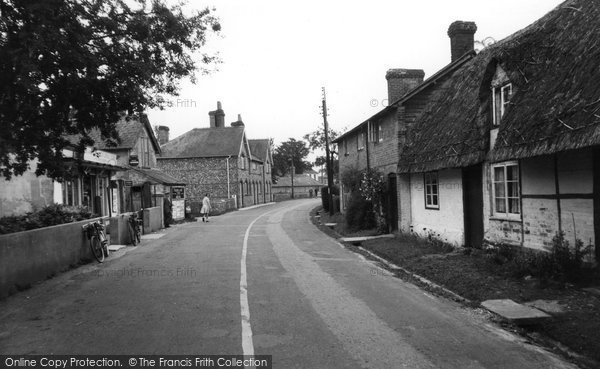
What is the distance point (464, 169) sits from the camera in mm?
13594

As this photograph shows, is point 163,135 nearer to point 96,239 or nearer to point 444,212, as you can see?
point 96,239

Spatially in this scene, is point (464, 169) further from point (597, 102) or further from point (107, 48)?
point (107, 48)

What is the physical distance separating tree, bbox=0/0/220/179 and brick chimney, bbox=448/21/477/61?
1299cm

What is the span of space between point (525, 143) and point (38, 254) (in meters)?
10.9

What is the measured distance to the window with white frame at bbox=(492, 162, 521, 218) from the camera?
11.2 meters

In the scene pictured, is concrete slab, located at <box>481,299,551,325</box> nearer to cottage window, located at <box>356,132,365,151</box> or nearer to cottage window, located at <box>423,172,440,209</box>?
cottage window, located at <box>423,172,440,209</box>

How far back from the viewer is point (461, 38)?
19656 millimetres

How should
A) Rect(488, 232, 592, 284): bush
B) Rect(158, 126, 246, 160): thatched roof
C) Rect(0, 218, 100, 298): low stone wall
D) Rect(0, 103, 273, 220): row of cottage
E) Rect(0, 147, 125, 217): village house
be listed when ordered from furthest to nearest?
Rect(158, 126, 246, 160): thatched roof
Rect(0, 103, 273, 220): row of cottage
Rect(0, 147, 125, 217): village house
Rect(0, 218, 100, 298): low stone wall
Rect(488, 232, 592, 284): bush

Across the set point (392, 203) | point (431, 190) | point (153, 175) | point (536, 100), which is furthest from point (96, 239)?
point (153, 175)

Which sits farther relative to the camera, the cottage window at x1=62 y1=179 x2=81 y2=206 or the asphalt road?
the cottage window at x1=62 y1=179 x2=81 y2=206

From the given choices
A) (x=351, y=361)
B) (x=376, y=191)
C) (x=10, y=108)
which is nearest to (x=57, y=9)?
(x=10, y=108)

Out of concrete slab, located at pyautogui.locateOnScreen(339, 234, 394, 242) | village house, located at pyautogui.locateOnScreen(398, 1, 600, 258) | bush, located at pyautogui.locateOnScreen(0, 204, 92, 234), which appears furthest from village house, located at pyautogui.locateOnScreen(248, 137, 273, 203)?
village house, located at pyautogui.locateOnScreen(398, 1, 600, 258)

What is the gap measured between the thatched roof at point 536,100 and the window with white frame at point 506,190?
658mm

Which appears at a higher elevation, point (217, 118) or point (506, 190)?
point (217, 118)
